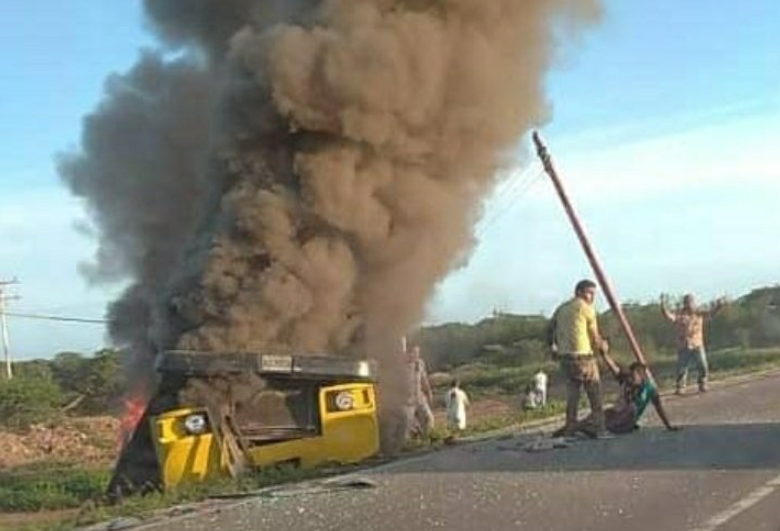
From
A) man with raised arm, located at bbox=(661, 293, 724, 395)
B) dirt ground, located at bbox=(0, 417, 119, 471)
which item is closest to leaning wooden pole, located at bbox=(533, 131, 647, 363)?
man with raised arm, located at bbox=(661, 293, 724, 395)

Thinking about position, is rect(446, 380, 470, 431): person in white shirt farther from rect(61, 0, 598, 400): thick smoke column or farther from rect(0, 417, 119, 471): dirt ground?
rect(0, 417, 119, 471): dirt ground

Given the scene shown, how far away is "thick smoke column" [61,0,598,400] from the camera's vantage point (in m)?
15.4

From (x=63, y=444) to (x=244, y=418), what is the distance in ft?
52.4

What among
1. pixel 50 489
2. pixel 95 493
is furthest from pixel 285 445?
pixel 50 489

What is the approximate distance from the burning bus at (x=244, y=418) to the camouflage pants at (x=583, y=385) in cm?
214

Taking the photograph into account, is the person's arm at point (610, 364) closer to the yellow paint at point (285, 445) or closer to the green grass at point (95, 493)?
the yellow paint at point (285, 445)

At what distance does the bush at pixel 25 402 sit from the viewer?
1454 inches

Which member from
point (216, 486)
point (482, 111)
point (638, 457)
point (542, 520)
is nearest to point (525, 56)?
point (482, 111)

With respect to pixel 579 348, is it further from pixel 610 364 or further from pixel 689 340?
pixel 689 340

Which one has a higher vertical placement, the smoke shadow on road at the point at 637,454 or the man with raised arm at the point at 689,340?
the man with raised arm at the point at 689,340

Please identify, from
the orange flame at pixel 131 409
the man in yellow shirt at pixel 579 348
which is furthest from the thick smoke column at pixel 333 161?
the man in yellow shirt at pixel 579 348

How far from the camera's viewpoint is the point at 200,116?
18.7m

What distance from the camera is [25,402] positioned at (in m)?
38.0

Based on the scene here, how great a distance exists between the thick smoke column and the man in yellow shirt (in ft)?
7.95
